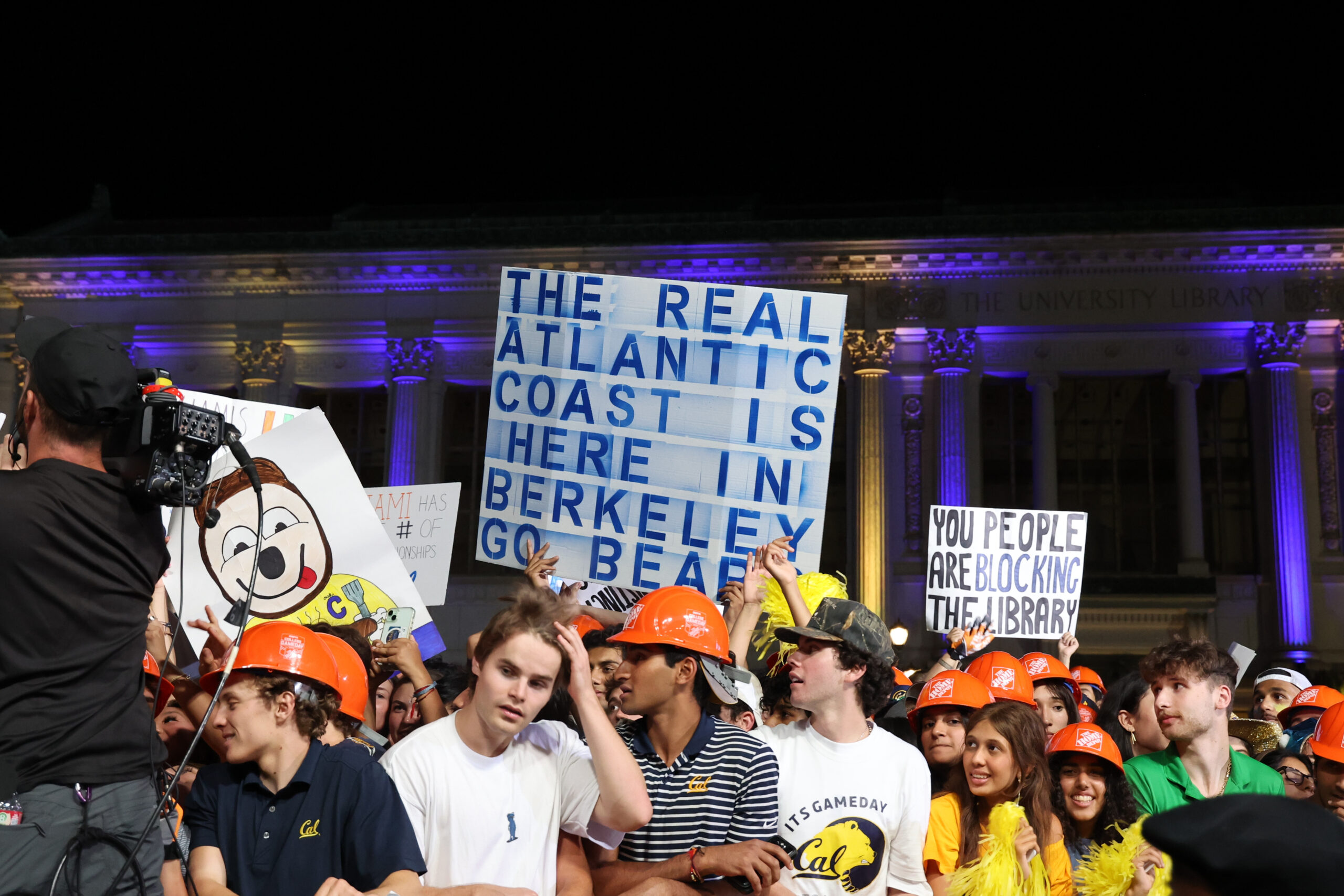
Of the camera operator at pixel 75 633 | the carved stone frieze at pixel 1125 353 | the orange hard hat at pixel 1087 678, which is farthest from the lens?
the carved stone frieze at pixel 1125 353

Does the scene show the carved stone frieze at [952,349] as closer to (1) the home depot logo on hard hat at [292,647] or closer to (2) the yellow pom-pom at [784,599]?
(2) the yellow pom-pom at [784,599]

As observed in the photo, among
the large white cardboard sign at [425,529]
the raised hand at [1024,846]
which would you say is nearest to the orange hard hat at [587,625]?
the raised hand at [1024,846]

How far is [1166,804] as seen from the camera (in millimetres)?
5582

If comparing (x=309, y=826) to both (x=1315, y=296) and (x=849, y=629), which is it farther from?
(x=1315, y=296)

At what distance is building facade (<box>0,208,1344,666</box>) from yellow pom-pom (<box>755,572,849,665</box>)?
18.4 meters

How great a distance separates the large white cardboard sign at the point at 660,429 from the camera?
7957 mm

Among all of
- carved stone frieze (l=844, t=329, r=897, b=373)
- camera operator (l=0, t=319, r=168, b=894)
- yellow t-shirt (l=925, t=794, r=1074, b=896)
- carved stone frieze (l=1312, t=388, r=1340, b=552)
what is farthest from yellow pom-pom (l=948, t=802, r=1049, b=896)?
carved stone frieze (l=1312, t=388, r=1340, b=552)

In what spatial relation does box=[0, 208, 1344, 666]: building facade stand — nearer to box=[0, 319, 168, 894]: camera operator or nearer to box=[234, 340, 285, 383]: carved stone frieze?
box=[234, 340, 285, 383]: carved stone frieze

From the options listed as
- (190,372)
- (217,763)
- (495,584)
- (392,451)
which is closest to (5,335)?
(190,372)

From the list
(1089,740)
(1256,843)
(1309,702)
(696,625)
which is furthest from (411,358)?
(1256,843)

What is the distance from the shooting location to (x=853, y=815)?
4.70 m

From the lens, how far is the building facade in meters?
26.1

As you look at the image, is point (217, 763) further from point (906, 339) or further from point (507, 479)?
point (906, 339)

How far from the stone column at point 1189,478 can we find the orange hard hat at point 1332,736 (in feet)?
72.9
